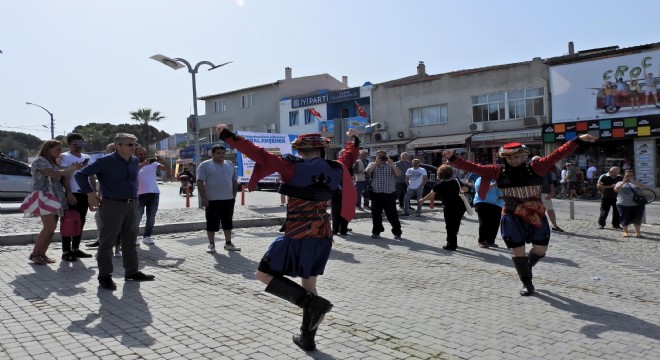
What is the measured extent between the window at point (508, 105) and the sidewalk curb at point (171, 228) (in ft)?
55.8

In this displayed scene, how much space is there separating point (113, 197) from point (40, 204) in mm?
1638

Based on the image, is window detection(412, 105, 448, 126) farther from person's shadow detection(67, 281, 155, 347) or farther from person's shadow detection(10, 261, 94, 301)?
person's shadow detection(67, 281, 155, 347)

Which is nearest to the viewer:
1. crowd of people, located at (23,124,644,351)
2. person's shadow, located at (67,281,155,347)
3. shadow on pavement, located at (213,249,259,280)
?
crowd of people, located at (23,124,644,351)

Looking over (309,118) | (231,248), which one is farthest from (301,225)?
(309,118)

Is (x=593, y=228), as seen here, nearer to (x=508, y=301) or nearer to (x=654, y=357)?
(x=508, y=301)

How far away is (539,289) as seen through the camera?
21.1 ft

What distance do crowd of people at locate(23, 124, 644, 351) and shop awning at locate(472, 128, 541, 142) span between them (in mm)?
16617

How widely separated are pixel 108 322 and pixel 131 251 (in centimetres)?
184

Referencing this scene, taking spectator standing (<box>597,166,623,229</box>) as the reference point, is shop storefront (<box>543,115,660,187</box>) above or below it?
Result: above

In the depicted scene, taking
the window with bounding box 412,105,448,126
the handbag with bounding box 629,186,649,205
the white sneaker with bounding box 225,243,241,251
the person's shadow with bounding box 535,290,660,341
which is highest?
the window with bounding box 412,105,448,126

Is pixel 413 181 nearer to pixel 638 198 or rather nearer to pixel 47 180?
pixel 638 198

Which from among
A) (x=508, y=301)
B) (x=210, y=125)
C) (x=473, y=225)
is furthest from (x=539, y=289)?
(x=210, y=125)

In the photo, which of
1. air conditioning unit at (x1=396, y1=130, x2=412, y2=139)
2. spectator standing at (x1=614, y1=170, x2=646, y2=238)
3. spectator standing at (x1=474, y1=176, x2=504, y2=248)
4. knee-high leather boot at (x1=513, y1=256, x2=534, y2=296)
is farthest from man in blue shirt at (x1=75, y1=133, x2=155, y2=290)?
air conditioning unit at (x1=396, y1=130, x2=412, y2=139)

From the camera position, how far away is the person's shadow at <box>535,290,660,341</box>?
4.71m
